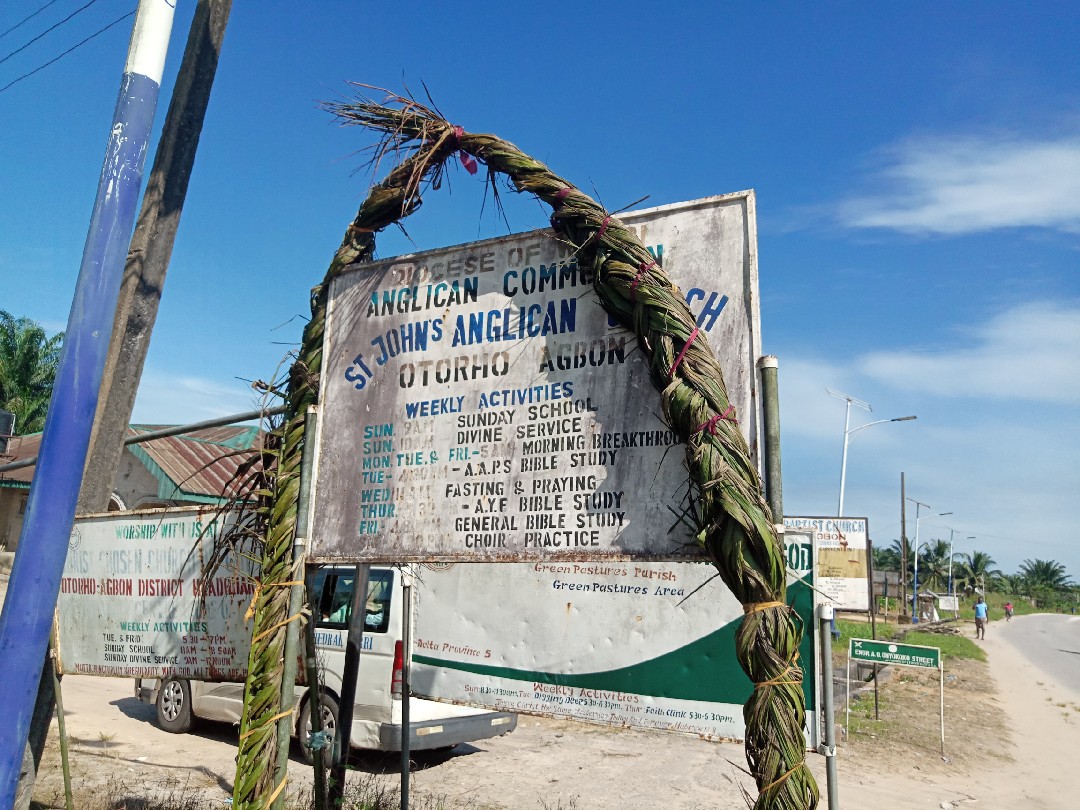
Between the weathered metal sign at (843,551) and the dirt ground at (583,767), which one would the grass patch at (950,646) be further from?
the dirt ground at (583,767)

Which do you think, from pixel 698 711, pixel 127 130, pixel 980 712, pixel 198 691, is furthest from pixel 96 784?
pixel 980 712

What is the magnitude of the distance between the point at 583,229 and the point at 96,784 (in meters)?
5.99

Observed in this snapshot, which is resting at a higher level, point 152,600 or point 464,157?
point 464,157

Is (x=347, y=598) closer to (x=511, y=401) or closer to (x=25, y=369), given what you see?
(x=511, y=401)

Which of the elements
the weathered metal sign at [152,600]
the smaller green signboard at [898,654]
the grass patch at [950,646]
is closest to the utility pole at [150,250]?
the weathered metal sign at [152,600]

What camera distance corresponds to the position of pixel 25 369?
114ft

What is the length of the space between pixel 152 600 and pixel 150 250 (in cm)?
229

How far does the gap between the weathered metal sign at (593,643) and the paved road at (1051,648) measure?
808 inches

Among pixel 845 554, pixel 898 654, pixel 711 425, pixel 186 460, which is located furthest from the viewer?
pixel 186 460

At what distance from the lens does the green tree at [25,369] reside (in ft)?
112

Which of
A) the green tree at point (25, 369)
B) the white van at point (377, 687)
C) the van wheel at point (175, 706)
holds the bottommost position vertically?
the van wheel at point (175, 706)

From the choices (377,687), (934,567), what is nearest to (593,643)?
(377,687)

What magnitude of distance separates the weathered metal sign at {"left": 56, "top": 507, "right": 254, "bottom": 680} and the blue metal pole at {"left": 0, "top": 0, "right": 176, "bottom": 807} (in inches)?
41.7

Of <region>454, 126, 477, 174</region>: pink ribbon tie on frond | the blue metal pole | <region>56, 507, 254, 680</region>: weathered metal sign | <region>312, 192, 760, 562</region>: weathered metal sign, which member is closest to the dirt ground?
<region>56, 507, 254, 680</region>: weathered metal sign
